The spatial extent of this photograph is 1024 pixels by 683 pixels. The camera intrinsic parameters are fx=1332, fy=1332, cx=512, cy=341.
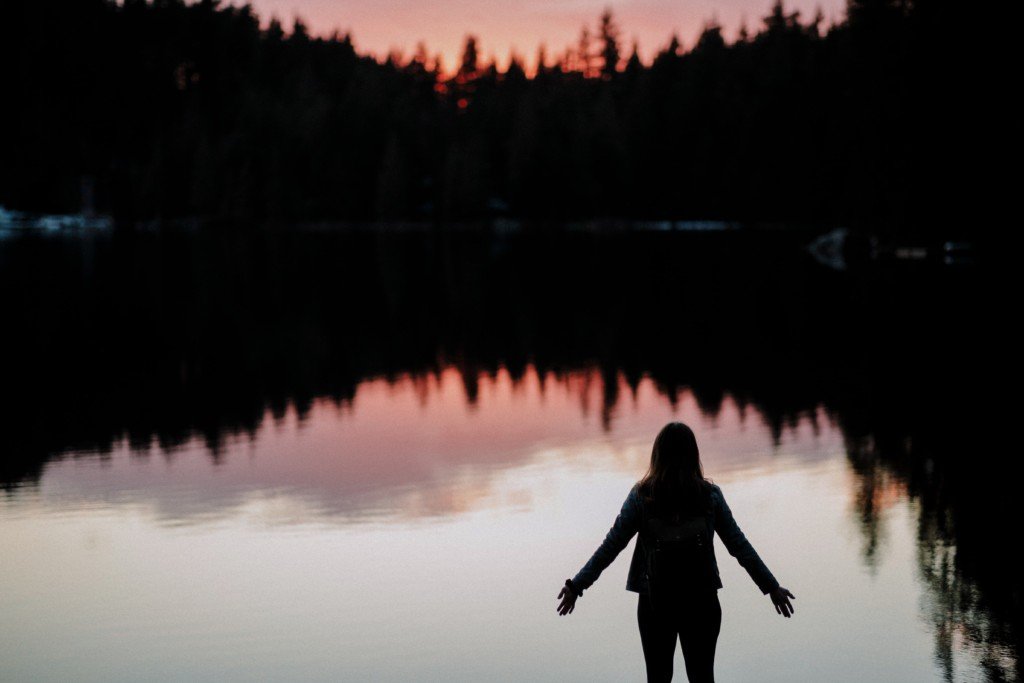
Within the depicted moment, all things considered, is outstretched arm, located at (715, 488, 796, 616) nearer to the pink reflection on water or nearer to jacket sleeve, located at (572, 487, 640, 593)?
jacket sleeve, located at (572, 487, 640, 593)

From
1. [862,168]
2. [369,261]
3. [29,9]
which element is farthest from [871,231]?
[29,9]

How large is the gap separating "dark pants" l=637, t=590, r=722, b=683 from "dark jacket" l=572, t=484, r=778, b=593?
0.13 meters

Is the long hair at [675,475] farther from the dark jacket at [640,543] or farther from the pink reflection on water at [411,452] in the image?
the pink reflection on water at [411,452]

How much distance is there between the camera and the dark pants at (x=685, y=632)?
20.1 feet

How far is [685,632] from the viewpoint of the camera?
6.18 m

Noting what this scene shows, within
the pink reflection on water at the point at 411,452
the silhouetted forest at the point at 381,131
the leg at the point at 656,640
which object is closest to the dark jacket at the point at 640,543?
the leg at the point at 656,640

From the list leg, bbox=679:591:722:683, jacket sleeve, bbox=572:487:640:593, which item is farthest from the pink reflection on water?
leg, bbox=679:591:722:683

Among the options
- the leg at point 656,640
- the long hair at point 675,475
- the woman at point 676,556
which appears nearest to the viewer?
the long hair at point 675,475

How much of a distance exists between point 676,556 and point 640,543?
0.21 metres

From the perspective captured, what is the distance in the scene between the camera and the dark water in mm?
8492

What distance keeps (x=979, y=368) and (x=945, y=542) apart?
42.2 ft

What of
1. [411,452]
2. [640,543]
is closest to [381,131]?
[411,452]

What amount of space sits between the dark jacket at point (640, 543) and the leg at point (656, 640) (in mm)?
130

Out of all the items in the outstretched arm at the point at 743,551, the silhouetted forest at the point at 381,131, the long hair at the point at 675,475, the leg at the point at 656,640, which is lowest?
the leg at the point at 656,640
